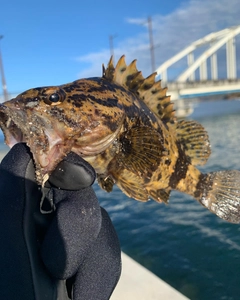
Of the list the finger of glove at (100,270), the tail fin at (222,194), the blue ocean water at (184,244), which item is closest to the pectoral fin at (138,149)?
the finger of glove at (100,270)

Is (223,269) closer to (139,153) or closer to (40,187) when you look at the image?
(139,153)

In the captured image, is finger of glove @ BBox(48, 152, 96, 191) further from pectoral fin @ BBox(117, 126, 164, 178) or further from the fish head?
pectoral fin @ BBox(117, 126, 164, 178)

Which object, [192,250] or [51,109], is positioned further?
[192,250]

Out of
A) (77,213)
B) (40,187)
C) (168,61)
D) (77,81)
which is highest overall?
(168,61)

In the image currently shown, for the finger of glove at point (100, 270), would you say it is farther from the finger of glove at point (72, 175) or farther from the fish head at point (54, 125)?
the fish head at point (54, 125)

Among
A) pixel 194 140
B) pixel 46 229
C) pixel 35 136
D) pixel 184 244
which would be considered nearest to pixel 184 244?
pixel 184 244

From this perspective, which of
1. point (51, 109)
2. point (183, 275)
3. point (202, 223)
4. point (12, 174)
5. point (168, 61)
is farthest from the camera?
point (168, 61)

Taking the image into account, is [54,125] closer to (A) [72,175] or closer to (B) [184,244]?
(A) [72,175]

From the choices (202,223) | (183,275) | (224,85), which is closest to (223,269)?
(183,275)
